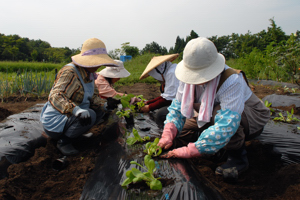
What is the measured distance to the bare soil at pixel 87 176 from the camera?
134 centimetres

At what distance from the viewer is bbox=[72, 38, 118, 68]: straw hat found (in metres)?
1.92

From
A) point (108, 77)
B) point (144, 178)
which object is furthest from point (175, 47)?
point (144, 178)

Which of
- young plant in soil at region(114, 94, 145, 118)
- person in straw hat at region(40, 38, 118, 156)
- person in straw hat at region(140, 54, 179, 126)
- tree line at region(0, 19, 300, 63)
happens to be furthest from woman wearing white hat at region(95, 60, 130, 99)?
tree line at region(0, 19, 300, 63)

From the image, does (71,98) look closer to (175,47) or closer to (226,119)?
(226,119)

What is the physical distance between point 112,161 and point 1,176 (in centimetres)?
83

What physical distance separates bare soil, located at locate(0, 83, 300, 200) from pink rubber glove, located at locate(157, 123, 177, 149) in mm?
338

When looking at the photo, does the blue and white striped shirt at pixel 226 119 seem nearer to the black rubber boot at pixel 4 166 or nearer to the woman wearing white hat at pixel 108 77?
the black rubber boot at pixel 4 166

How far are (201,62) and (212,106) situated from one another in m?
0.32

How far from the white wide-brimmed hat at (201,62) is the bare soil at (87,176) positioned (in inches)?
28.4

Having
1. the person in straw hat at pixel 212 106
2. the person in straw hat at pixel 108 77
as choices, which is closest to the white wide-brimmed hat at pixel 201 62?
the person in straw hat at pixel 212 106

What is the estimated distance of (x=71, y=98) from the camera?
6.42 ft

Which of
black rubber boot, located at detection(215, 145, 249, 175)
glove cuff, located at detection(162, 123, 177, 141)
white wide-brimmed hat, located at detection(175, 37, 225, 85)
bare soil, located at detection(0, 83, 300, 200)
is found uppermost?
white wide-brimmed hat, located at detection(175, 37, 225, 85)

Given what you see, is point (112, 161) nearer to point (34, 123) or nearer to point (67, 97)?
point (67, 97)

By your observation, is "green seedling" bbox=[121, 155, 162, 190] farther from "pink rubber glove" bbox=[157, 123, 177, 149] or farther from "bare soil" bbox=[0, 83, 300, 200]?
"bare soil" bbox=[0, 83, 300, 200]
